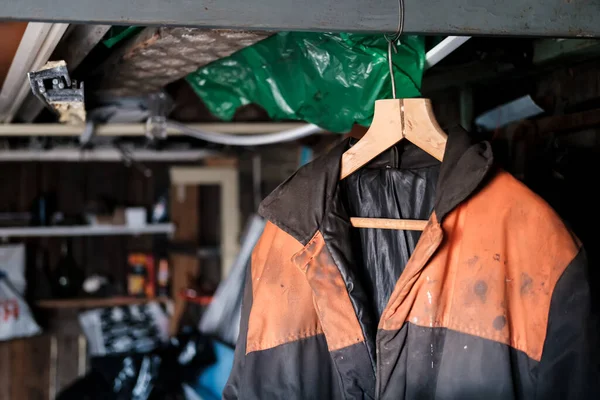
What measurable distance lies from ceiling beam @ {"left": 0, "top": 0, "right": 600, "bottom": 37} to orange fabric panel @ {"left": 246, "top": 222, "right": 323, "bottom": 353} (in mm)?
410

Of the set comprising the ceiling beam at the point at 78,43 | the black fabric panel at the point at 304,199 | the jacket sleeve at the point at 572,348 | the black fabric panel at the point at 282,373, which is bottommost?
the black fabric panel at the point at 282,373

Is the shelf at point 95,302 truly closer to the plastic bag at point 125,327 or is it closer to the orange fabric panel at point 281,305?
the plastic bag at point 125,327

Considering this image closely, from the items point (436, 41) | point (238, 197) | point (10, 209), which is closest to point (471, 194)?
point (436, 41)

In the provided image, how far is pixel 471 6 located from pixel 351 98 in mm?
485

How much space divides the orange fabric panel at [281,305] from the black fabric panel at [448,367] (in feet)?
0.50

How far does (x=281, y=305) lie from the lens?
43.0 inches

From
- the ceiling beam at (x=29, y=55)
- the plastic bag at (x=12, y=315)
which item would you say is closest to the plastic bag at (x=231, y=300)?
the plastic bag at (x=12, y=315)

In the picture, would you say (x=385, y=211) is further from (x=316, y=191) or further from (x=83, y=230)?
(x=83, y=230)

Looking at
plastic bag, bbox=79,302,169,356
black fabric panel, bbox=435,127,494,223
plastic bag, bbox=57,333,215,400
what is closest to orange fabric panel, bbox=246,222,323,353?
black fabric panel, bbox=435,127,494,223

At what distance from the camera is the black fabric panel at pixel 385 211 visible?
1.19 m

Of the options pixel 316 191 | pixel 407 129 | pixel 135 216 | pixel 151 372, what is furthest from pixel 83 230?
pixel 407 129

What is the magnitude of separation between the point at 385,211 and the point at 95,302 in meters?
2.57

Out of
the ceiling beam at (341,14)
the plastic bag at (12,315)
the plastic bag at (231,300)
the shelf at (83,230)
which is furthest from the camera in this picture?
the shelf at (83,230)

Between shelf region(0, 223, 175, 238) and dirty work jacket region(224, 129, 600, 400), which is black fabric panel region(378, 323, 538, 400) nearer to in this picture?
dirty work jacket region(224, 129, 600, 400)
